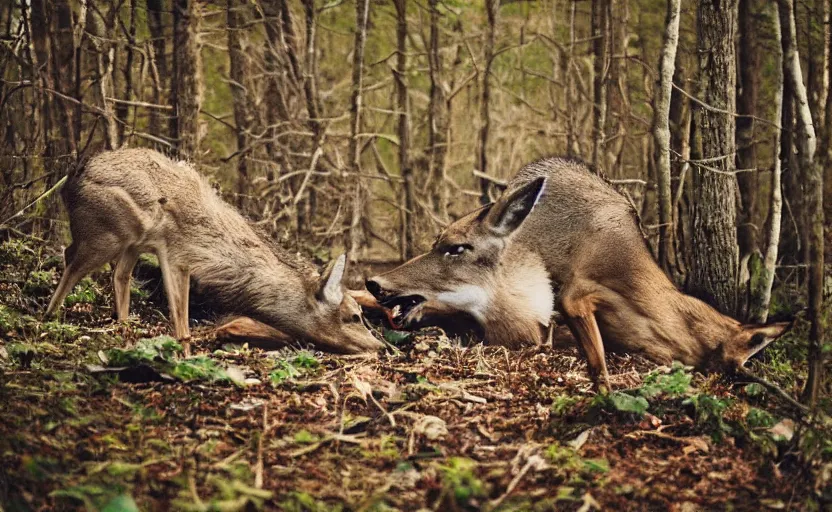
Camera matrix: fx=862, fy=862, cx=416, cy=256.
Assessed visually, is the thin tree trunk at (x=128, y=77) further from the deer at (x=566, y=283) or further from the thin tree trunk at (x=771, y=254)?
the thin tree trunk at (x=771, y=254)

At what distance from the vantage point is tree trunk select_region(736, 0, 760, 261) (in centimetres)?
931

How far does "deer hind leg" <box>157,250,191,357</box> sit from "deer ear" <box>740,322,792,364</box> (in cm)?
454

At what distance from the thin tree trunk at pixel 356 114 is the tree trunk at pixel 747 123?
14.3ft

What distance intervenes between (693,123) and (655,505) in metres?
3.90

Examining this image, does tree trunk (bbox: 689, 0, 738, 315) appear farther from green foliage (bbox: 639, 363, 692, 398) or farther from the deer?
green foliage (bbox: 639, 363, 692, 398)

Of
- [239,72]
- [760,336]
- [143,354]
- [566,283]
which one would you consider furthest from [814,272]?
[239,72]

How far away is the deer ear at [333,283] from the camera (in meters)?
7.58

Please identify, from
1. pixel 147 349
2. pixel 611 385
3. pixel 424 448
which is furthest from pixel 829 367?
pixel 147 349

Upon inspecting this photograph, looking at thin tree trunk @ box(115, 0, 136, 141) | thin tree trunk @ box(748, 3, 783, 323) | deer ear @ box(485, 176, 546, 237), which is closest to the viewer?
thin tree trunk @ box(748, 3, 783, 323)

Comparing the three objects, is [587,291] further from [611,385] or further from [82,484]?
[82,484]

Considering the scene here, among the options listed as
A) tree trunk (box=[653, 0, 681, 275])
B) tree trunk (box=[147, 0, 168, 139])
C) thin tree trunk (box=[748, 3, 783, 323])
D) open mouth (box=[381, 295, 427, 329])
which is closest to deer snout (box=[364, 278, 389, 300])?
open mouth (box=[381, 295, 427, 329])

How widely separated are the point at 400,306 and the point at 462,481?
3510mm

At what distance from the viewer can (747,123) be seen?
945cm

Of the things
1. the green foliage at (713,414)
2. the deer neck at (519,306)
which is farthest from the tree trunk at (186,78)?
the green foliage at (713,414)
